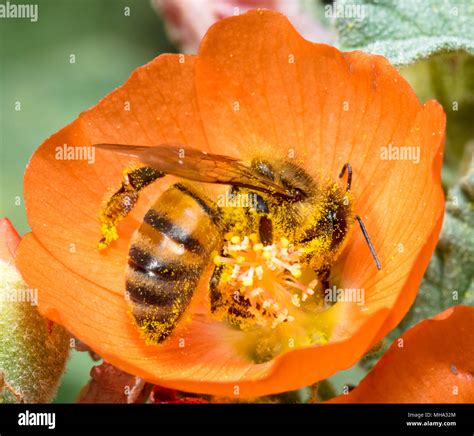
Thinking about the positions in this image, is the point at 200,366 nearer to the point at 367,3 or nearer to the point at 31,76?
the point at 367,3

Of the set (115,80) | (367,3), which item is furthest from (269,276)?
(115,80)

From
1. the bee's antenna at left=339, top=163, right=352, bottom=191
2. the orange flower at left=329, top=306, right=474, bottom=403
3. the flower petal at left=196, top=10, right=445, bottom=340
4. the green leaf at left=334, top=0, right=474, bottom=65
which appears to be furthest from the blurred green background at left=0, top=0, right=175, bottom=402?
the orange flower at left=329, top=306, right=474, bottom=403

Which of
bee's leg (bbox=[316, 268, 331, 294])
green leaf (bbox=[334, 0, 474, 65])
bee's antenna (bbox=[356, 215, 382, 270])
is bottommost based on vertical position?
bee's leg (bbox=[316, 268, 331, 294])

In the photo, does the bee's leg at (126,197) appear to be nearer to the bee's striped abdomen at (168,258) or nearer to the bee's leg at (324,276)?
the bee's striped abdomen at (168,258)

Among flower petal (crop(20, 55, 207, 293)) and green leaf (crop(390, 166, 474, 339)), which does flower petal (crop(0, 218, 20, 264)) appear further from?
green leaf (crop(390, 166, 474, 339))
